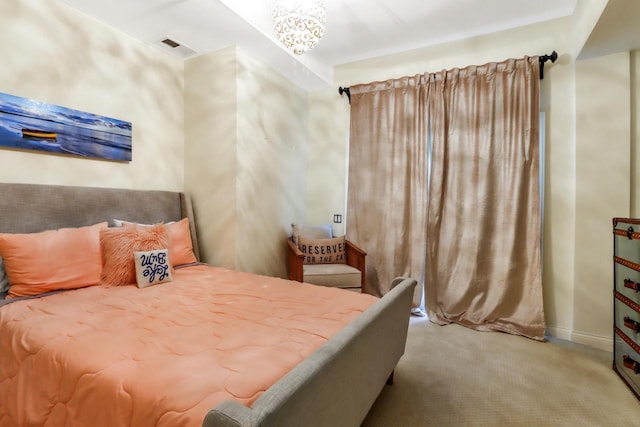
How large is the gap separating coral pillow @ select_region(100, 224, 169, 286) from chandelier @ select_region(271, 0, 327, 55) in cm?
170

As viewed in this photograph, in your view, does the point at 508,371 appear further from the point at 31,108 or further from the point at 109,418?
the point at 31,108

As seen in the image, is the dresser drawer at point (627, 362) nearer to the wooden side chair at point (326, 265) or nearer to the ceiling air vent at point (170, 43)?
the wooden side chair at point (326, 265)

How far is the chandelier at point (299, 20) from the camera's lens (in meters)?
1.93

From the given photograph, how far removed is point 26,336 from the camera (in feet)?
4.23

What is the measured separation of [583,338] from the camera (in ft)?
8.20

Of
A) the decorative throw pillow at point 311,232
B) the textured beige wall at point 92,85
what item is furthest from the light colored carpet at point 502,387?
the textured beige wall at point 92,85

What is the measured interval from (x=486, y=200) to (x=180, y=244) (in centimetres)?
277

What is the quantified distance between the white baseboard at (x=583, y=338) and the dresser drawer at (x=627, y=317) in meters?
0.48

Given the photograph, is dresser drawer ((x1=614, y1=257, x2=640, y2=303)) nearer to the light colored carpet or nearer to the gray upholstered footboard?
the light colored carpet

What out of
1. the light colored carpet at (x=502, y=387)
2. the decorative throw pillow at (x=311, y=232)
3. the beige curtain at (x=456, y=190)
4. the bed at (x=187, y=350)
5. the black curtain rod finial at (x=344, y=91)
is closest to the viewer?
the bed at (x=187, y=350)

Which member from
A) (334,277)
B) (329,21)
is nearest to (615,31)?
(329,21)

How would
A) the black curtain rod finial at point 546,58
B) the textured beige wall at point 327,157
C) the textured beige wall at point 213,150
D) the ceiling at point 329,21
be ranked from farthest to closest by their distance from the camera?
the textured beige wall at point 327,157 → the textured beige wall at point 213,150 → the black curtain rod finial at point 546,58 → the ceiling at point 329,21

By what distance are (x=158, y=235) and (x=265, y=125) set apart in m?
1.56

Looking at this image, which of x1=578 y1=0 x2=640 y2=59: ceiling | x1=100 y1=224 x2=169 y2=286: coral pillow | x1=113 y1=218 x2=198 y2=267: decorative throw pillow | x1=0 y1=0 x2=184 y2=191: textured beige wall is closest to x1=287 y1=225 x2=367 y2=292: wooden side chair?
x1=113 y1=218 x2=198 y2=267: decorative throw pillow
